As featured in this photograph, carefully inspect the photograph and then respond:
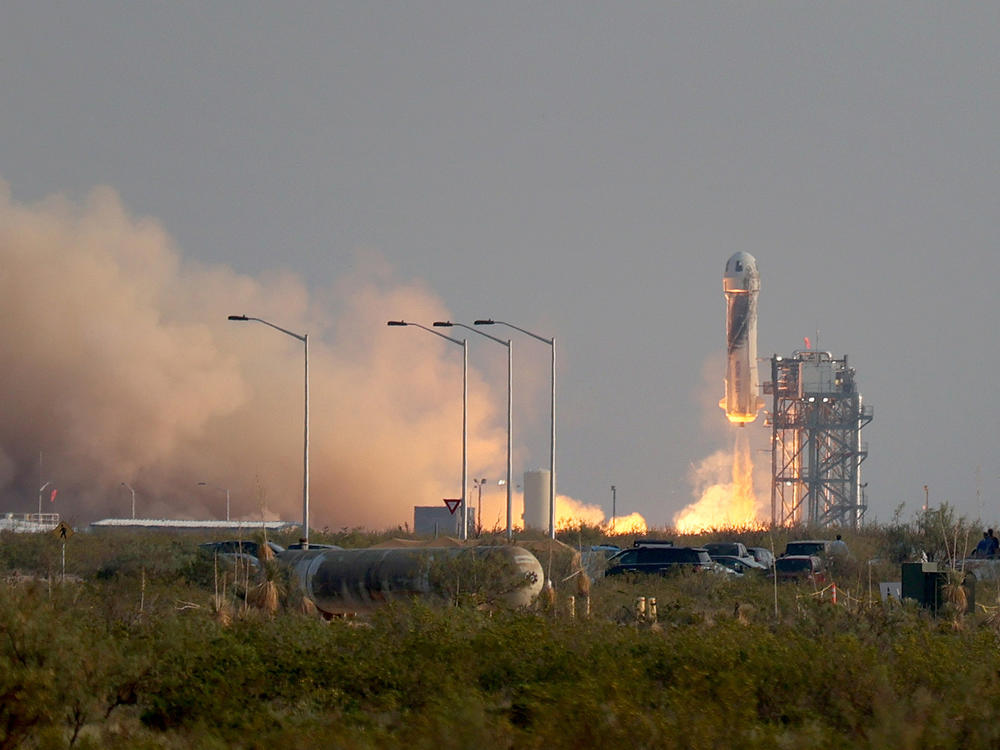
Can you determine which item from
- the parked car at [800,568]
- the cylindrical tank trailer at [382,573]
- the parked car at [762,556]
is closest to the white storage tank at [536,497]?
the parked car at [762,556]

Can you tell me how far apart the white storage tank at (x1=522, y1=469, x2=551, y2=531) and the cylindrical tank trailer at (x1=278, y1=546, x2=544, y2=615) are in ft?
136

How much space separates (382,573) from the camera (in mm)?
30422

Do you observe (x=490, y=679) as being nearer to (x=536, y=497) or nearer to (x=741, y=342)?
(x=536, y=497)

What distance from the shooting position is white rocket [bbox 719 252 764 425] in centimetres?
8331

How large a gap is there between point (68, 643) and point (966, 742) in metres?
8.19

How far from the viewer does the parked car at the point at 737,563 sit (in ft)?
149

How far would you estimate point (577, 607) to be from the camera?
85.4 ft

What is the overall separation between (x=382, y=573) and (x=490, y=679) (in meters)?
12.9

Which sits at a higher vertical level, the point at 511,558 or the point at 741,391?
the point at 741,391

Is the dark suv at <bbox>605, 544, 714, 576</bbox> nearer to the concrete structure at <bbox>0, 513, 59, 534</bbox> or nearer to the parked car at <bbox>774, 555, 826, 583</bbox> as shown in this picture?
the parked car at <bbox>774, 555, 826, 583</bbox>

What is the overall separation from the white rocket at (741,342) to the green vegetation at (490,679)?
58549 millimetres

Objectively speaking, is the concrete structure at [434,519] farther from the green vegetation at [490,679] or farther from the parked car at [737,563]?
the green vegetation at [490,679]

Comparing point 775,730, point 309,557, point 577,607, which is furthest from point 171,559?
point 775,730

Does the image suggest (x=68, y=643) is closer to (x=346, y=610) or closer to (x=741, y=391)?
(x=346, y=610)
